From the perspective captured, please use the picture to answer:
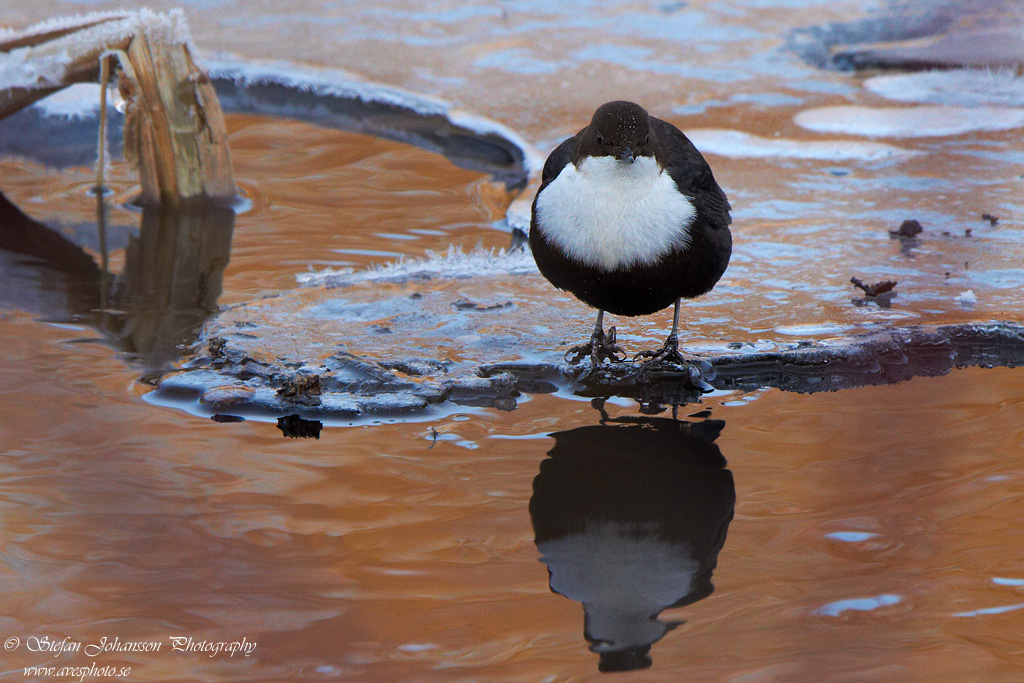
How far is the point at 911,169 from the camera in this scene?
468 centimetres

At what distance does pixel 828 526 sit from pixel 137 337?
2.19 meters

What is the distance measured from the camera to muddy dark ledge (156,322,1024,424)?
273cm

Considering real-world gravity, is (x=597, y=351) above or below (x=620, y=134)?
below

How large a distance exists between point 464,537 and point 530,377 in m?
0.83

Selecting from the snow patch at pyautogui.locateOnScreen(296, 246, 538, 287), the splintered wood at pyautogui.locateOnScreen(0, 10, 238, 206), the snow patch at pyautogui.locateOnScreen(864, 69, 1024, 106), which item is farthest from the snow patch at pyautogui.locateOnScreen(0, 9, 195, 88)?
the snow patch at pyautogui.locateOnScreen(864, 69, 1024, 106)

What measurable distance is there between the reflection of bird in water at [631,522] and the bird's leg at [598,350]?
315mm

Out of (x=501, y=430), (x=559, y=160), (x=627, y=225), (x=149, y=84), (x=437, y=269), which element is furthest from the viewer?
(x=149, y=84)

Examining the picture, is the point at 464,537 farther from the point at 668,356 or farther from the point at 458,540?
the point at 668,356

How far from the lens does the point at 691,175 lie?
295cm

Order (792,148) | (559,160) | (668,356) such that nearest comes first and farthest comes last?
(668,356) < (559,160) < (792,148)

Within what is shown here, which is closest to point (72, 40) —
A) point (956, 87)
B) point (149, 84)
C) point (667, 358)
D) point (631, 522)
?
point (149, 84)

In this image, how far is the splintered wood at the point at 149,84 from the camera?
4230 millimetres

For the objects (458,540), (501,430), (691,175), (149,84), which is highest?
(149,84)

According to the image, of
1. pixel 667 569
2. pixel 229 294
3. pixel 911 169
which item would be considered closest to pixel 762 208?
pixel 911 169
